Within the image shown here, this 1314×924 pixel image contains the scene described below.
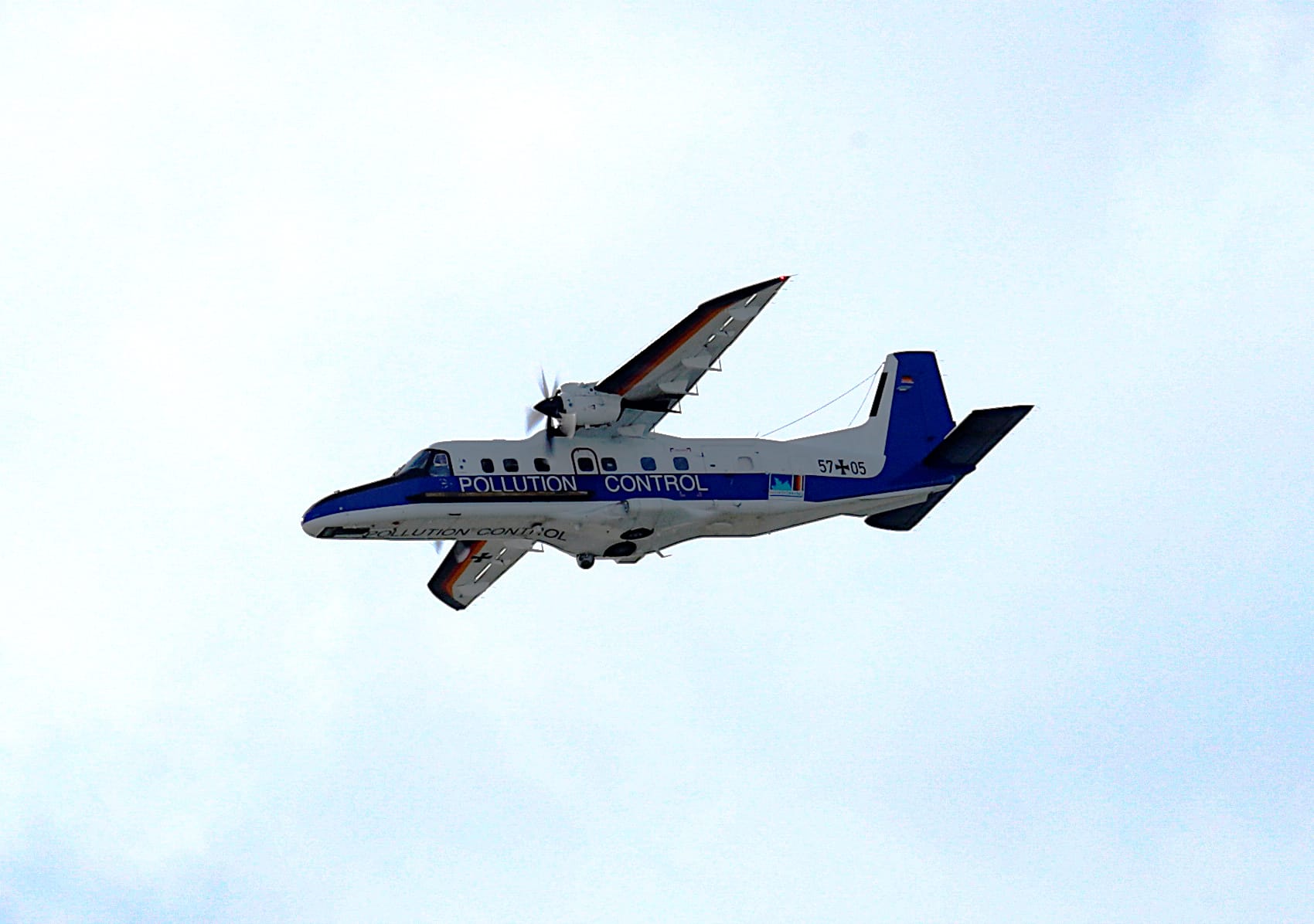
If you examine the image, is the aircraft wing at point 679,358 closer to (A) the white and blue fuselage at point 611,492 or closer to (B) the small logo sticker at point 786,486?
(A) the white and blue fuselage at point 611,492

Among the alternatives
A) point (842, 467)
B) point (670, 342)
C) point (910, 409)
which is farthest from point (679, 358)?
point (910, 409)

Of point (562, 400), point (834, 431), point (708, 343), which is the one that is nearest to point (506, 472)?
point (562, 400)

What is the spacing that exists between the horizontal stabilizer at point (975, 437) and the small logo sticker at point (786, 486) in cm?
306

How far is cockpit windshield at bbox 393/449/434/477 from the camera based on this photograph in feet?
111

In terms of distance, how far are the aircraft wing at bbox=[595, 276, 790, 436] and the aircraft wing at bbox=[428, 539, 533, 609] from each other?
4537 mm

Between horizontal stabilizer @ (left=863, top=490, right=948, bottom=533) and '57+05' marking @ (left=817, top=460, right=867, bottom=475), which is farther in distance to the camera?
horizontal stabilizer @ (left=863, top=490, right=948, bottom=533)

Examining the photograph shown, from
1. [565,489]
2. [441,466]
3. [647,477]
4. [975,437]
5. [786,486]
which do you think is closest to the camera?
[441,466]

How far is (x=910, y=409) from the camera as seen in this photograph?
39.3m

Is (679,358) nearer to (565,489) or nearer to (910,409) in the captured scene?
(565,489)

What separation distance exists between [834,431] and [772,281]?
5.61 m

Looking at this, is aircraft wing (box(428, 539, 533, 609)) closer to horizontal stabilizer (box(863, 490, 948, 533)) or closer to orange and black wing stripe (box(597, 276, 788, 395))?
orange and black wing stripe (box(597, 276, 788, 395))

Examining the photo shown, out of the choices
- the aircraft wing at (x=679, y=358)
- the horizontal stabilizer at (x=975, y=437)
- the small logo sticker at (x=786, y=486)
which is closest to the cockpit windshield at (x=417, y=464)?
the aircraft wing at (x=679, y=358)

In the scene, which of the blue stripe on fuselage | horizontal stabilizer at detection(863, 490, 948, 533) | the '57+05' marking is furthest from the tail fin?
the blue stripe on fuselage

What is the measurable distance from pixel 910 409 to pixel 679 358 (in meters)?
6.59
